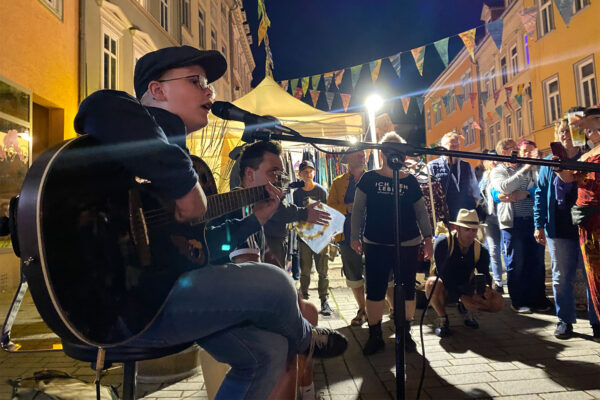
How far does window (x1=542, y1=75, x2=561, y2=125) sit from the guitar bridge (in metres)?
17.6

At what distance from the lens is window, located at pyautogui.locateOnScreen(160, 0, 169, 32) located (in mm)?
13398

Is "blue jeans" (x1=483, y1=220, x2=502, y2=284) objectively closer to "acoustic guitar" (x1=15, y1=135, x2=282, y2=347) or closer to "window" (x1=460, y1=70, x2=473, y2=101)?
"acoustic guitar" (x1=15, y1=135, x2=282, y2=347)

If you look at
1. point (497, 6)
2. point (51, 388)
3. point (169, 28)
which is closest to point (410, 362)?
point (51, 388)

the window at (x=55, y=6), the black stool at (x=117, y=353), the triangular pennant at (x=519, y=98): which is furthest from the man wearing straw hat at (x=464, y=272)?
the triangular pennant at (x=519, y=98)

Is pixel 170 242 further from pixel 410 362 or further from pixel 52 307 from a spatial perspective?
pixel 410 362

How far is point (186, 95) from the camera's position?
1627 millimetres

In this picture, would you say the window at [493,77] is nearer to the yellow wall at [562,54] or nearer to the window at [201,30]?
the yellow wall at [562,54]

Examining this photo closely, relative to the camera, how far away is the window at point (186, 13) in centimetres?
1519

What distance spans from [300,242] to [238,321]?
15.2ft

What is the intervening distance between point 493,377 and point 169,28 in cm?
1466

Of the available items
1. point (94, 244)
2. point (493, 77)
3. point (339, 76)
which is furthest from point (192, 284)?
point (493, 77)

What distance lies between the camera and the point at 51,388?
1.77 meters

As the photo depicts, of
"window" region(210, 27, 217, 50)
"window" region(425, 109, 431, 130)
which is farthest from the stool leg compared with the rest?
"window" region(425, 109, 431, 130)

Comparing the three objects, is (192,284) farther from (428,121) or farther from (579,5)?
(428,121)
